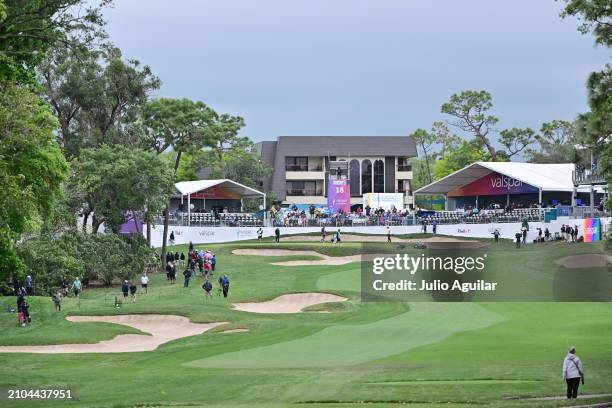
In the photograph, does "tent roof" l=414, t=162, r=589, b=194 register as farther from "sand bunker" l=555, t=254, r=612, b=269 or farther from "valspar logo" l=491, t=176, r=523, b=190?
"sand bunker" l=555, t=254, r=612, b=269

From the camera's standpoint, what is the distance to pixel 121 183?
60.4m

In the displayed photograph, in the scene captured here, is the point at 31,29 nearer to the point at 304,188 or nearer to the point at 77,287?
the point at 77,287

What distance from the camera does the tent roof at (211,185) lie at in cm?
8581

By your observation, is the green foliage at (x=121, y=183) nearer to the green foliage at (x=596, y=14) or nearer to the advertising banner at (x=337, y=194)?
the advertising banner at (x=337, y=194)

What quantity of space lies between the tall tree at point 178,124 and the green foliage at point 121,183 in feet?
28.4

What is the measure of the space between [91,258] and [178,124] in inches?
663

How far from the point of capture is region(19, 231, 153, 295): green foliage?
173 feet

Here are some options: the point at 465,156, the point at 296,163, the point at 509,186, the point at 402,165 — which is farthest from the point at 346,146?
the point at 509,186

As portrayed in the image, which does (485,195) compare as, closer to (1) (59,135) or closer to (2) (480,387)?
(1) (59,135)

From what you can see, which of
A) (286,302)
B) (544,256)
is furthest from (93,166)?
(544,256)

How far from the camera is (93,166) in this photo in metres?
60.4

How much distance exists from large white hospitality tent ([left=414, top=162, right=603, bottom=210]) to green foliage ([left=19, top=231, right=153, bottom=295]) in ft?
121

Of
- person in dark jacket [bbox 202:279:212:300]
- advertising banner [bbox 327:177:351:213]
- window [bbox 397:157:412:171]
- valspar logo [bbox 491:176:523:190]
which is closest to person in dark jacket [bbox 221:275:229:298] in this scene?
person in dark jacket [bbox 202:279:212:300]

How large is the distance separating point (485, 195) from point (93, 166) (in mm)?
48080
